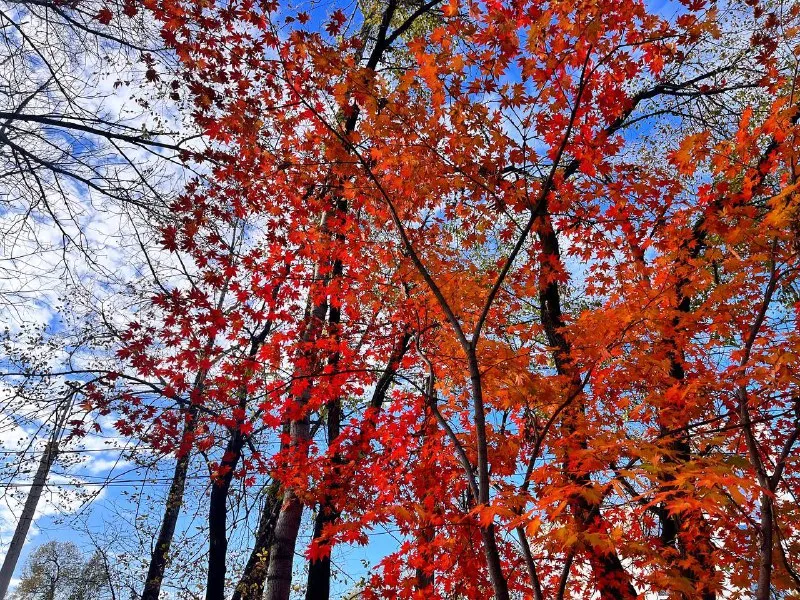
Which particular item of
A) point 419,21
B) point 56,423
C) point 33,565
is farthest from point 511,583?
point 33,565

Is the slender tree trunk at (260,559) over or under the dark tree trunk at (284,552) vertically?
over

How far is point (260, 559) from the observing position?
35.5 feet

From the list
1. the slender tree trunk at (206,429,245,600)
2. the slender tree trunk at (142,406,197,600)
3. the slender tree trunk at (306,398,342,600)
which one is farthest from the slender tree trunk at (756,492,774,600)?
the slender tree trunk at (142,406,197,600)

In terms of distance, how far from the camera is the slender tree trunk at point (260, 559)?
10.1 meters

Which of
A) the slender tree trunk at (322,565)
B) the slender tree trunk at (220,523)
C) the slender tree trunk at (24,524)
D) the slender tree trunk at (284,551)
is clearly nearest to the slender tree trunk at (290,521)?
the slender tree trunk at (284,551)

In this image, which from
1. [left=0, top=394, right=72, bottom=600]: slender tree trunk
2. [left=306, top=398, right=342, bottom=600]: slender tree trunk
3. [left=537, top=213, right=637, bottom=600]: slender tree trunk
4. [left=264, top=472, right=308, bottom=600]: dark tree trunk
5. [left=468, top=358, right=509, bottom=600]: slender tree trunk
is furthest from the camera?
[left=0, top=394, right=72, bottom=600]: slender tree trunk

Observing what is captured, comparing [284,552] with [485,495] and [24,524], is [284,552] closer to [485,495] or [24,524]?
[485,495]

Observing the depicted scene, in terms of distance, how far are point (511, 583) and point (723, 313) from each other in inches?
165

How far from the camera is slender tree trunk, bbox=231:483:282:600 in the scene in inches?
397

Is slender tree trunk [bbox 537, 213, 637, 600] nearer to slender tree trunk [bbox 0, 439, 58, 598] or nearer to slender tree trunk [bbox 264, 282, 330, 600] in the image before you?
slender tree trunk [bbox 264, 282, 330, 600]

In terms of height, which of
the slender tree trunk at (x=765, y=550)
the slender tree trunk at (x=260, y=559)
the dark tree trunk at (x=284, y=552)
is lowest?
the slender tree trunk at (x=765, y=550)

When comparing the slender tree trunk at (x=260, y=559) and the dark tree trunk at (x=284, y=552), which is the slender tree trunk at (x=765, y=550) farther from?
the slender tree trunk at (x=260, y=559)

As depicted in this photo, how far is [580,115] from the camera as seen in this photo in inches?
229

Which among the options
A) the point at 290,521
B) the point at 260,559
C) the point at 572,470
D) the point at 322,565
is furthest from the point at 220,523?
the point at 572,470
